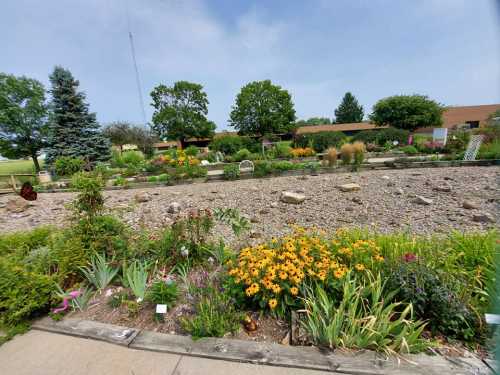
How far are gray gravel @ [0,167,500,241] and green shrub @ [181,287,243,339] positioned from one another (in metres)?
1.63

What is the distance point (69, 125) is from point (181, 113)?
1844 centimetres

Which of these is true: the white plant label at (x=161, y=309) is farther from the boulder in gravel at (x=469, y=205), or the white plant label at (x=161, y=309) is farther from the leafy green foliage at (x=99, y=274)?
the boulder in gravel at (x=469, y=205)

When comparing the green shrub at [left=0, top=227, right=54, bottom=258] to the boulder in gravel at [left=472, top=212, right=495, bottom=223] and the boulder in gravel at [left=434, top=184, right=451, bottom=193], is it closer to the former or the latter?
the boulder in gravel at [left=472, top=212, right=495, bottom=223]

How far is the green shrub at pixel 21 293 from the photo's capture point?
167cm

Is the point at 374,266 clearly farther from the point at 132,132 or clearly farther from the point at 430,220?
the point at 132,132

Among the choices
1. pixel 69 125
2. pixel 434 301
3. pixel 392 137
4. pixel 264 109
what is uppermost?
pixel 264 109

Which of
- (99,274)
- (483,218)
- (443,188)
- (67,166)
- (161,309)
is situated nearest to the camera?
(161,309)

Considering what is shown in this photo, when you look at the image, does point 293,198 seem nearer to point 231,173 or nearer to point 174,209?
point 174,209

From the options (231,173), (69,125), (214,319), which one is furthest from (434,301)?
(69,125)

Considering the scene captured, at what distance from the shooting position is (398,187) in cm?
534

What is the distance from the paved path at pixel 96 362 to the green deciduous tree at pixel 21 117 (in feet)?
77.3

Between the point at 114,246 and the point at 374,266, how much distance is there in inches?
107

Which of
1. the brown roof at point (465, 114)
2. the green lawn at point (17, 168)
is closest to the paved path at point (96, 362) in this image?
the green lawn at point (17, 168)

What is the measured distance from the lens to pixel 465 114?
1216 inches
